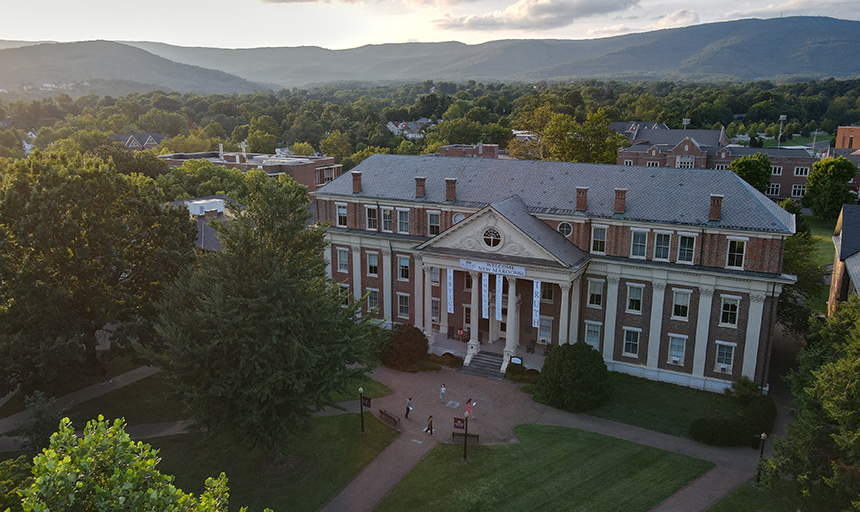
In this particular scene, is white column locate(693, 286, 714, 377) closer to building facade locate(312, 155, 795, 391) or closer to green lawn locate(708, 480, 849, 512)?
building facade locate(312, 155, 795, 391)

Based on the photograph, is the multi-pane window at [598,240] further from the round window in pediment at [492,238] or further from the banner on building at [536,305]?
the round window in pediment at [492,238]

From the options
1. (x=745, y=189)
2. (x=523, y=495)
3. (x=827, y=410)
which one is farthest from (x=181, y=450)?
(x=745, y=189)

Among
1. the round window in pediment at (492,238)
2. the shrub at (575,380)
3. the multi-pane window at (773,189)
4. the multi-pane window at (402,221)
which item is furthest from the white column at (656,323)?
the multi-pane window at (773,189)

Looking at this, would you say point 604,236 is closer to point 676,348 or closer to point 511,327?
point 676,348

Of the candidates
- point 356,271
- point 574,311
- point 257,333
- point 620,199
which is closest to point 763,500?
point 574,311

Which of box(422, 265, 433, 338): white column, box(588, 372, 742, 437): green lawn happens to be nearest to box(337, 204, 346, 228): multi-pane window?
box(422, 265, 433, 338): white column

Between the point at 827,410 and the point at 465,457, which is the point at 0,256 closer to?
the point at 465,457
